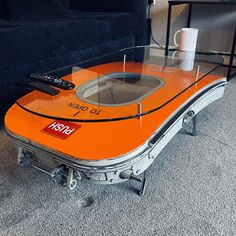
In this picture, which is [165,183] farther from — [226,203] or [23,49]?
[23,49]

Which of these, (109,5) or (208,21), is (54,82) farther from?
(208,21)

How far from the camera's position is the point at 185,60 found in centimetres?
134

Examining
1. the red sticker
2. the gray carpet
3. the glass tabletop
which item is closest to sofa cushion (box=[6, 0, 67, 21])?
the glass tabletop

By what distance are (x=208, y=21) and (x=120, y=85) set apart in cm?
162

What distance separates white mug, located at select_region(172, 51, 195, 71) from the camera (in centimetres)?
125

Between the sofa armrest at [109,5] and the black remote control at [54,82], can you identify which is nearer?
the black remote control at [54,82]

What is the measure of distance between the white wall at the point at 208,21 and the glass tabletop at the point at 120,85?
1.04 metres

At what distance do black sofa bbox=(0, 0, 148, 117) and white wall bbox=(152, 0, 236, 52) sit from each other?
636 millimetres

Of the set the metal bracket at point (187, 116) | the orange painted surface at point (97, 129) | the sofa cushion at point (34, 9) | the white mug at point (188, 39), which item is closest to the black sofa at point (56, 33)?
the sofa cushion at point (34, 9)

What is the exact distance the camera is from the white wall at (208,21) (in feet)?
7.24

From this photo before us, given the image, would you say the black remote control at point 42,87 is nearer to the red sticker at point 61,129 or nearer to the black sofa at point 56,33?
the red sticker at point 61,129

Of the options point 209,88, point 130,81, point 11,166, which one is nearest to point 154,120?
point 130,81

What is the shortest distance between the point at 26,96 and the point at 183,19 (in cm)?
195

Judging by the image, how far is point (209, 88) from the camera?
114 cm
